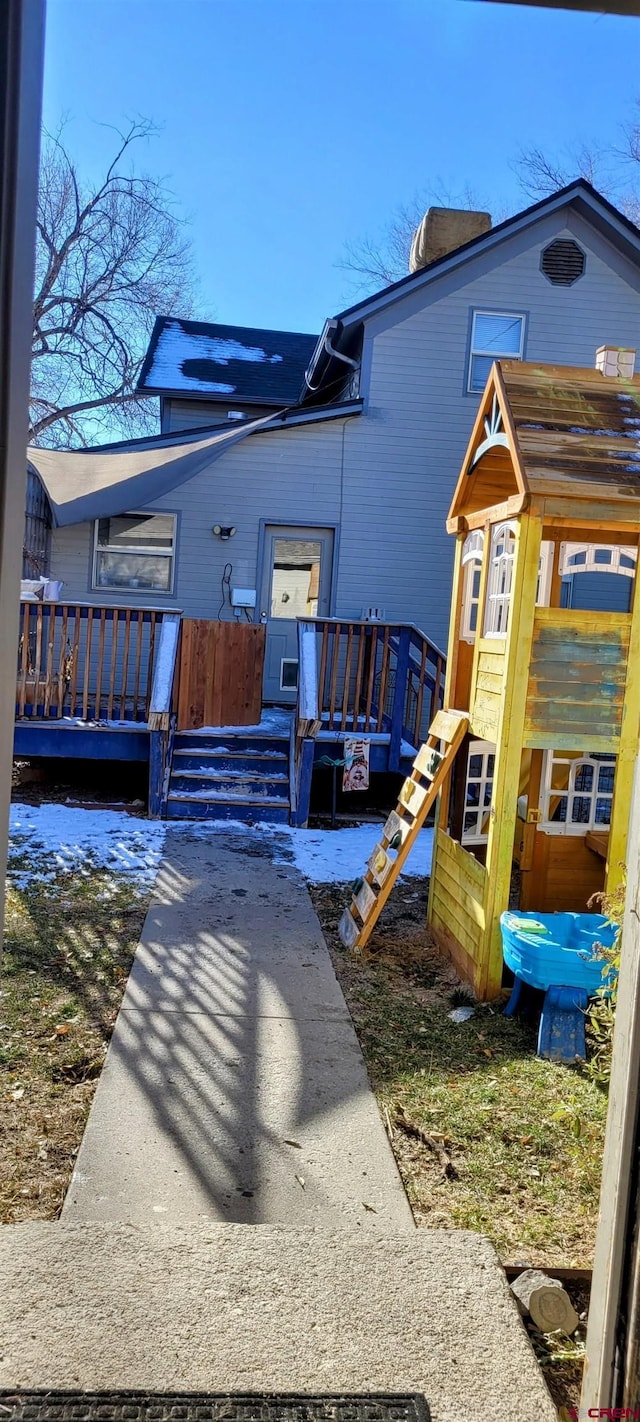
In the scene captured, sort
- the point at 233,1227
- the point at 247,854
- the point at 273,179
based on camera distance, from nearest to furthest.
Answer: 1. the point at 233,1227
2. the point at 247,854
3. the point at 273,179

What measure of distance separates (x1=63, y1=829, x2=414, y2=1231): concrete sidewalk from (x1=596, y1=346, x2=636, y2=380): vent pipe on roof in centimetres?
367

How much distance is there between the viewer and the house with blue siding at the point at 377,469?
11.2 metres

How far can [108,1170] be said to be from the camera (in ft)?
9.84

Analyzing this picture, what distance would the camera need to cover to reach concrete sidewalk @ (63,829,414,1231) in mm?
2887

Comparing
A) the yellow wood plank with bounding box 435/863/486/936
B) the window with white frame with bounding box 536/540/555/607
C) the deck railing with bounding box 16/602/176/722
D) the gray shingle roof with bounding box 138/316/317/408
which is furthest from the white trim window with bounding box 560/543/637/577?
the gray shingle roof with bounding box 138/316/317/408

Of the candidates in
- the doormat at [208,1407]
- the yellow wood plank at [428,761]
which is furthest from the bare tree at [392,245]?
the doormat at [208,1407]

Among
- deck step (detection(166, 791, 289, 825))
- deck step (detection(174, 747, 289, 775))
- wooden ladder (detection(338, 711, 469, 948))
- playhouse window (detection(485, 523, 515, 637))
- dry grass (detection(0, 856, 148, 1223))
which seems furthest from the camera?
deck step (detection(174, 747, 289, 775))

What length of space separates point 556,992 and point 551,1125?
2.34ft

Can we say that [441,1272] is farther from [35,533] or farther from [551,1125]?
[35,533]

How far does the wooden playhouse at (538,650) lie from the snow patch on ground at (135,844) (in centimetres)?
156

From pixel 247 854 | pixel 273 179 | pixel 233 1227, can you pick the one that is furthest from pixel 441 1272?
pixel 273 179

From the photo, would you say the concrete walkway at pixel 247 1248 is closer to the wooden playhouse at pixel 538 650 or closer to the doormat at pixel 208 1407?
the doormat at pixel 208 1407

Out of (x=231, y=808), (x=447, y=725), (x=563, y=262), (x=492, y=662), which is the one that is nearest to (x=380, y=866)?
(x=447, y=725)

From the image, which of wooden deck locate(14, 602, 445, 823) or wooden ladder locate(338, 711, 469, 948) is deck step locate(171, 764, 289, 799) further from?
wooden ladder locate(338, 711, 469, 948)
